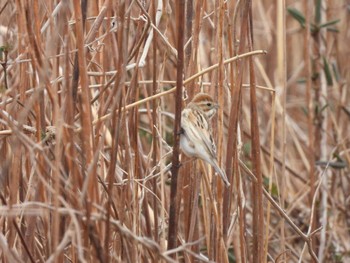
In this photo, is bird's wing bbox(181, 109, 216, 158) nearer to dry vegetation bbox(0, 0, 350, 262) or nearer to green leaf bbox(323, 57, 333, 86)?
dry vegetation bbox(0, 0, 350, 262)

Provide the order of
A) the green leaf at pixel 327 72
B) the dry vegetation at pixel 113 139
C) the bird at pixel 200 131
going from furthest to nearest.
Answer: the green leaf at pixel 327 72 → the bird at pixel 200 131 → the dry vegetation at pixel 113 139

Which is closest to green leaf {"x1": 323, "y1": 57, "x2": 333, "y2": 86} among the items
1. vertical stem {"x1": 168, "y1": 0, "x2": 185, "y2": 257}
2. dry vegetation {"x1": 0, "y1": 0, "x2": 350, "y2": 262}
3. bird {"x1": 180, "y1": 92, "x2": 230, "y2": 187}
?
dry vegetation {"x1": 0, "y1": 0, "x2": 350, "y2": 262}

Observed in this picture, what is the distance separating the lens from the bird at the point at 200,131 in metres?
2.00

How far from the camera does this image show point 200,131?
6.79ft

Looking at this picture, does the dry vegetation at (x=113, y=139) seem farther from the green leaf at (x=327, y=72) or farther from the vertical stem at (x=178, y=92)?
the green leaf at (x=327, y=72)

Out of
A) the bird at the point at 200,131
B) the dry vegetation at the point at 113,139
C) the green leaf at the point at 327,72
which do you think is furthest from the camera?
the green leaf at the point at 327,72

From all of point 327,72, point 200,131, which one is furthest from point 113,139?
point 327,72

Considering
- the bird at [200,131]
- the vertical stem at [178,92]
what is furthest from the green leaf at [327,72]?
the vertical stem at [178,92]

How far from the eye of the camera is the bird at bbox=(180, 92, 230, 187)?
2.00 m

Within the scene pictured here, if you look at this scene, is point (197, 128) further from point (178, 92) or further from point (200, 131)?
point (178, 92)

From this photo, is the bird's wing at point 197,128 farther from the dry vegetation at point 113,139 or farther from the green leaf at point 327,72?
the green leaf at point 327,72

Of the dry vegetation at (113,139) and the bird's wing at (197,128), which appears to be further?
the bird's wing at (197,128)

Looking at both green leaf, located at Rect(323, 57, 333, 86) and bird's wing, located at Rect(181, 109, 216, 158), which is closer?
bird's wing, located at Rect(181, 109, 216, 158)

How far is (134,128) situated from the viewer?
7.61 ft
